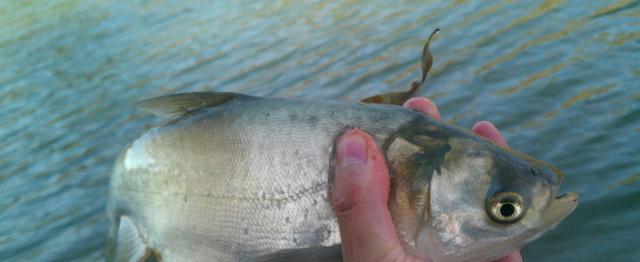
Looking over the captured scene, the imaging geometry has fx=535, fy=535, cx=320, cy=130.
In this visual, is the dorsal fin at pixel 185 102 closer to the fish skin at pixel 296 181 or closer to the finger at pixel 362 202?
the fish skin at pixel 296 181

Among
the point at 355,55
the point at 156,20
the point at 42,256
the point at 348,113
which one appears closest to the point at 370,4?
the point at 355,55

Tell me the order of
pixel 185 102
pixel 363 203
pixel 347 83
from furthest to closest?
pixel 347 83, pixel 185 102, pixel 363 203

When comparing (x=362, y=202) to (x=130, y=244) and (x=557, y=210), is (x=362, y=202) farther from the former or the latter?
(x=130, y=244)

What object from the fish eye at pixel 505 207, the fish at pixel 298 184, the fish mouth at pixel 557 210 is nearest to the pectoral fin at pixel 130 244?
the fish at pixel 298 184

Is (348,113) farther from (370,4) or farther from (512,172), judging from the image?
(370,4)

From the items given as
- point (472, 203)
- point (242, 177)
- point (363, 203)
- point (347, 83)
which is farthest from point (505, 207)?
point (347, 83)

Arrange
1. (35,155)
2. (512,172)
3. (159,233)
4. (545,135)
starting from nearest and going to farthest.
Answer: (512,172) → (159,233) → (545,135) → (35,155)

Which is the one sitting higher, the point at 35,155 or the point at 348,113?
the point at 348,113
